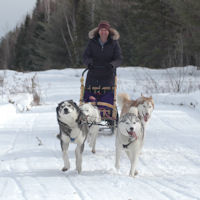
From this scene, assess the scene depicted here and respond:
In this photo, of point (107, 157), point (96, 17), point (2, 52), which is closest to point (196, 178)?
point (107, 157)

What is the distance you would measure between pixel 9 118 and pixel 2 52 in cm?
4053

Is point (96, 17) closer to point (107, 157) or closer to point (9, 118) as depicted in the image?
point (9, 118)

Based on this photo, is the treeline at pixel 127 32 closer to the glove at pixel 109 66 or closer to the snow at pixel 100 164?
the snow at pixel 100 164

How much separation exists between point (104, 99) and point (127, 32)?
19274 mm

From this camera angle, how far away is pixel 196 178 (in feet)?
10.4

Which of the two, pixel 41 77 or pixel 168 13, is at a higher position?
pixel 168 13

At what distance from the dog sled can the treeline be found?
4.79 m

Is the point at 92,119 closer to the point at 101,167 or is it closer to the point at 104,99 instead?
the point at 104,99

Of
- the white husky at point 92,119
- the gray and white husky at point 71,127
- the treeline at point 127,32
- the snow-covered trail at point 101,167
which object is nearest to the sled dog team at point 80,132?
the gray and white husky at point 71,127

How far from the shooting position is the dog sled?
5.09 m

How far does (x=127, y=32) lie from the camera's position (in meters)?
23.7

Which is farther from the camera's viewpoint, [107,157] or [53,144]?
[53,144]

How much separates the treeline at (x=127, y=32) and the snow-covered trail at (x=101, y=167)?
4.88 m

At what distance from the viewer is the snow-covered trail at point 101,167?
2715 mm
